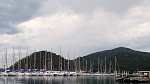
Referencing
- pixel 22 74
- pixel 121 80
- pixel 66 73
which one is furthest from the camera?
pixel 66 73

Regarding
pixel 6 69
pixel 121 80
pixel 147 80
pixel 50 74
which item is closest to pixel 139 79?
pixel 147 80

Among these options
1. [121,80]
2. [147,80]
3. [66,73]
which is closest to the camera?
[147,80]

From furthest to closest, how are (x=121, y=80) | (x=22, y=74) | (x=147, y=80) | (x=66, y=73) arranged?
(x=66, y=73), (x=22, y=74), (x=121, y=80), (x=147, y=80)

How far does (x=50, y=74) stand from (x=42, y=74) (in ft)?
18.0

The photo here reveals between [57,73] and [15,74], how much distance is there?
28630 mm

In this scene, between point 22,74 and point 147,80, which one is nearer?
point 147,80

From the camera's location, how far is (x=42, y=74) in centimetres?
15738

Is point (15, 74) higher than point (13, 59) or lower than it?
lower

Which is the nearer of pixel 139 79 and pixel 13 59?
pixel 139 79

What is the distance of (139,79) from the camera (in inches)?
3588

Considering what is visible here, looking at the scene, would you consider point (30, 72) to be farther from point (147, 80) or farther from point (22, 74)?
point (147, 80)

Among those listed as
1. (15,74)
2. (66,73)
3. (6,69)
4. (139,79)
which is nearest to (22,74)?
(15,74)

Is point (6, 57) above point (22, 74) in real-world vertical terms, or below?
above

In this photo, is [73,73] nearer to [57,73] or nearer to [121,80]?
[57,73]
